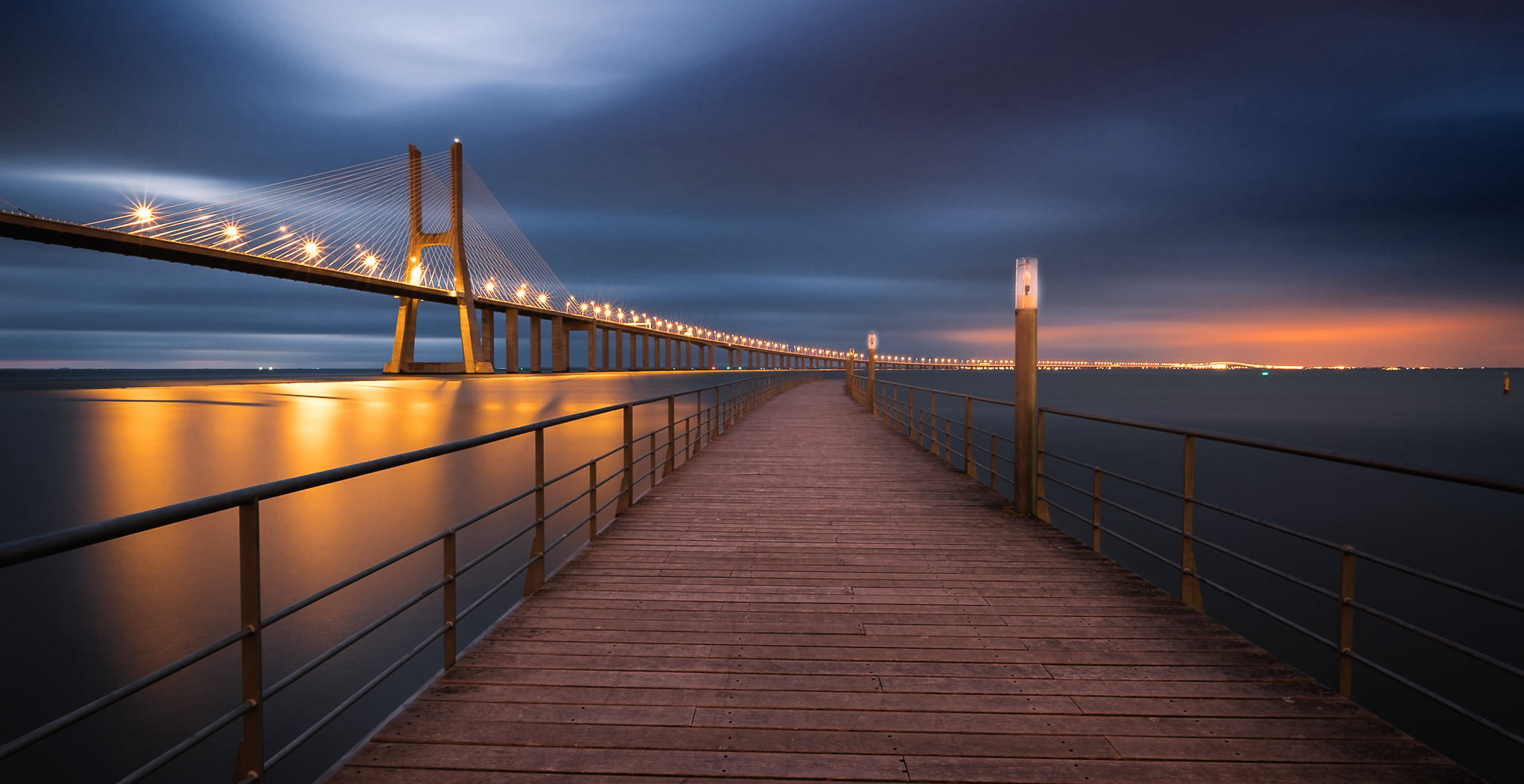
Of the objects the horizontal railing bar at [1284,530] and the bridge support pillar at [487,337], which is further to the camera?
the bridge support pillar at [487,337]

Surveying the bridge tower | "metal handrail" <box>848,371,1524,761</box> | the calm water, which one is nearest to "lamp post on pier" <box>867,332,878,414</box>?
the calm water

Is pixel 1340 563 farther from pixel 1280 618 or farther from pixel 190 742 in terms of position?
pixel 190 742

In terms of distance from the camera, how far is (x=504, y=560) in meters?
15.5

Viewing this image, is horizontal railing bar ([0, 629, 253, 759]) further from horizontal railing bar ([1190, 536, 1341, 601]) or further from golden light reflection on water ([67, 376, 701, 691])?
golden light reflection on water ([67, 376, 701, 691])

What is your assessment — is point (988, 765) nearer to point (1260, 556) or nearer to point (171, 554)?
point (1260, 556)

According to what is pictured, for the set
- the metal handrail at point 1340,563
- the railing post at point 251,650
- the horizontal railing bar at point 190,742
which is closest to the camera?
the horizontal railing bar at point 190,742

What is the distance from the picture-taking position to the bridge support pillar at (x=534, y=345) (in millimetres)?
71250

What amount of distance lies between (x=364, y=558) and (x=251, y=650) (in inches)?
614

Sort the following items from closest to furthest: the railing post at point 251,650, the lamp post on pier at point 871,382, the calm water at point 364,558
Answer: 1. the railing post at point 251,650
2. the calm water at point 364,558
3. the lamp post on pier at point 871,382

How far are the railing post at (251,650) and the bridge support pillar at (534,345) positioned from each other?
7072cm

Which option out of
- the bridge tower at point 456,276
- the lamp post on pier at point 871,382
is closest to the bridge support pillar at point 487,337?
the bridge tower at point 456,276

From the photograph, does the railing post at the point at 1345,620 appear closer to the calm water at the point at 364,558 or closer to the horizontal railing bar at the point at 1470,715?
the horizontal railing bar at the point at 1470,715

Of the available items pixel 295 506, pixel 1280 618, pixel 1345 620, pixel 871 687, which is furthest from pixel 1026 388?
pixel 295 506

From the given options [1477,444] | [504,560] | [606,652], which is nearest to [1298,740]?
[606,652]
